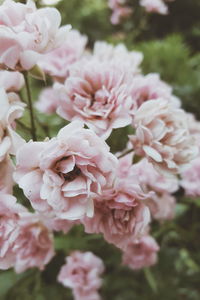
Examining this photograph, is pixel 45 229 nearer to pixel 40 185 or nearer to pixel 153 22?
pixel 40 185

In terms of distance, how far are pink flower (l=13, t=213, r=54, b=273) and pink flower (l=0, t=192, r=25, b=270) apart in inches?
4.4

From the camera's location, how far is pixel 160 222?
0.87 m

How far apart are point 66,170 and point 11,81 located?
21cm

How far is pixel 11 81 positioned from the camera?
0.57m

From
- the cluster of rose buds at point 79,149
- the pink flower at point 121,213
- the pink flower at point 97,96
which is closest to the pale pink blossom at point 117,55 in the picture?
the cluster of rose buds at point 79,149

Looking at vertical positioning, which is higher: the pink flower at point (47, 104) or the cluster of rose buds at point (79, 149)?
the cluster of rose buds at point (79, 149)

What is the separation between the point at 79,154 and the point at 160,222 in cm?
49

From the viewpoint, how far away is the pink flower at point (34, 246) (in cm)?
64

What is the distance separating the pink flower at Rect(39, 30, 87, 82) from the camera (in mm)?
682

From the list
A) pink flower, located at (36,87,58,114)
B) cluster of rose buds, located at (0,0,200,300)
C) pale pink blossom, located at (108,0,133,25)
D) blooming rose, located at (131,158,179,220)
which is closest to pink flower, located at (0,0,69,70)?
cluster of rose buds, located at (0,0,200,300)

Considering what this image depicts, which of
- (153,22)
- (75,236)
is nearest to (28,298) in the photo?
(75,236)

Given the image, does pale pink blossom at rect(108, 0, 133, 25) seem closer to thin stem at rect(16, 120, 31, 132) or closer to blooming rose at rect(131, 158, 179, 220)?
blooming rose at rect(131, 158, 179, 220)

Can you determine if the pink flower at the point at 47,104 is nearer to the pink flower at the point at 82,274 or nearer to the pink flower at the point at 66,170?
the pink flower at the point at 82,274

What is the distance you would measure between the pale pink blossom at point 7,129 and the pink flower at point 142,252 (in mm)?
400
